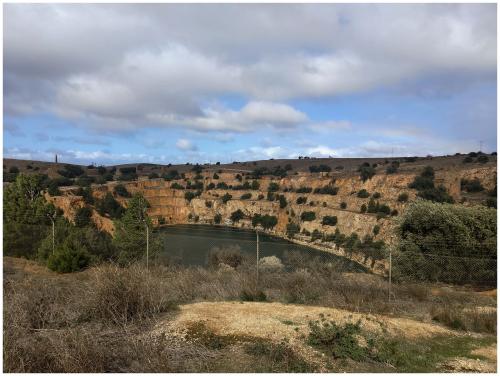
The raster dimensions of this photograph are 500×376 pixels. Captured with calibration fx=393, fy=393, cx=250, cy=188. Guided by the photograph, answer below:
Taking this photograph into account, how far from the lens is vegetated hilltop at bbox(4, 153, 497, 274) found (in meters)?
45.3

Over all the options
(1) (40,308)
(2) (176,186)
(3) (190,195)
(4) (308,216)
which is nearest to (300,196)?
(4) (308,216)

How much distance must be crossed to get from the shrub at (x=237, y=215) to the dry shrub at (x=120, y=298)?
6092 centimetres

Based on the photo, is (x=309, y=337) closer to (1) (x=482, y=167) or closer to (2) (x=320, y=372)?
(2) (x=320, y=372)

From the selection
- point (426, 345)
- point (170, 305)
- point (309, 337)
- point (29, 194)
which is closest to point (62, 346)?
point (170, 305)

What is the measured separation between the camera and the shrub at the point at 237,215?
68137 mm

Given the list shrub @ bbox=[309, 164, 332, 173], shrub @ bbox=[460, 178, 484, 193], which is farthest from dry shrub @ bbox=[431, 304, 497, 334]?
shrub @ bbox=[309, 164, 332, 173]

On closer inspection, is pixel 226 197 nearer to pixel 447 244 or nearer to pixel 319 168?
pixel 319 168

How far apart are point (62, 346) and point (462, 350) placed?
20.3 feet

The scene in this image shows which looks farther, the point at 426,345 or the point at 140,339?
the point at 426,345

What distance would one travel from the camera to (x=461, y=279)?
17.2 meters

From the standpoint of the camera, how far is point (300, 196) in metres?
64.3

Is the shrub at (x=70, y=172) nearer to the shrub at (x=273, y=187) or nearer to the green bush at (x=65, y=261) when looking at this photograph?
the shrub at (x=273, y=187)

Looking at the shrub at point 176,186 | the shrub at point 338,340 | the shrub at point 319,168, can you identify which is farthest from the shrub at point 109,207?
the shrub at point 319,168

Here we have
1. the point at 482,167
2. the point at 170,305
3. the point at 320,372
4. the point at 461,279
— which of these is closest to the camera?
the point at 320,372
